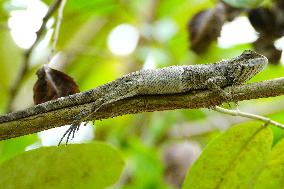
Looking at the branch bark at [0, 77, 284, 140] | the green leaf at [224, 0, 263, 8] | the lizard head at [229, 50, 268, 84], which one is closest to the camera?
the branch bark at [0, 77, 284, 140]

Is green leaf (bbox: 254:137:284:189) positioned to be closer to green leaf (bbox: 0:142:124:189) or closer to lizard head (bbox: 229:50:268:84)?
green leaf (bbox: 0:142:124:189)

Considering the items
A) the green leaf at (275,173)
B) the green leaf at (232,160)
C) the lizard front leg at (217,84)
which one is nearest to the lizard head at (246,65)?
the lizard front leg at (217,84)

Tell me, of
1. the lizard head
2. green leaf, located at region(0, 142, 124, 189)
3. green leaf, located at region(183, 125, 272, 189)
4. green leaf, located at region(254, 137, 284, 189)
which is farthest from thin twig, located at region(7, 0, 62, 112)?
green leaf, located at region(254, 137, 284, 189)

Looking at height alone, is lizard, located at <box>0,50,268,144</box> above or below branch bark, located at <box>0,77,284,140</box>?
below

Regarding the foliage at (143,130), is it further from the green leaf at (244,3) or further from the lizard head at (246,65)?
the lizard head at (246,65)

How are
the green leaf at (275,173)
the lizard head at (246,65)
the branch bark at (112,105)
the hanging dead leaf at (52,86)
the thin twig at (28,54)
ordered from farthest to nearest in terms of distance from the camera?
the lizard head at (246,65) → the thin twig at (28,54) → the hanging dead leaf at (52,86) → the green leaf at (275,173) → the branch bark at (112,105)

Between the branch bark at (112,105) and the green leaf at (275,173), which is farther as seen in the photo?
the green leaf at (275,173)

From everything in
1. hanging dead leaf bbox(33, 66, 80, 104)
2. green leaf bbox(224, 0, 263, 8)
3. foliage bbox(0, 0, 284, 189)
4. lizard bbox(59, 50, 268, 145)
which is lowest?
foliage bbox(0, 0, 284, 189)

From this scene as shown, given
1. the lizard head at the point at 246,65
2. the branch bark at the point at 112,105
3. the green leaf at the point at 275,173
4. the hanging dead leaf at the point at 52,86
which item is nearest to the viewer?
the branch bark at the point at 112,105

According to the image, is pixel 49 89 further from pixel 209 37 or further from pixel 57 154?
pixel 209 37
